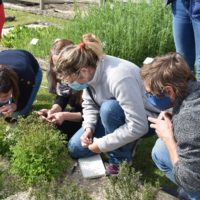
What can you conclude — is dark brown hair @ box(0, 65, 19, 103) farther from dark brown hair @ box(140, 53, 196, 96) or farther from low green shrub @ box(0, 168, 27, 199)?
dark brown hair @ box(140, 53, 196, 96)

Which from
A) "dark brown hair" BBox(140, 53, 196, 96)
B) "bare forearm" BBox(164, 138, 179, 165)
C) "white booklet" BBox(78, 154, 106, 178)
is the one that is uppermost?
"dark brown hair" BBox(140, 53, 196, 96)

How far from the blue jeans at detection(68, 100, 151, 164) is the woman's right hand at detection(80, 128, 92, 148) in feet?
0.34

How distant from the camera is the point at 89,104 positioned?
10.7 ft

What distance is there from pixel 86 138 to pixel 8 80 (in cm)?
76

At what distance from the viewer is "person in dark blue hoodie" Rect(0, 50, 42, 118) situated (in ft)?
11.0

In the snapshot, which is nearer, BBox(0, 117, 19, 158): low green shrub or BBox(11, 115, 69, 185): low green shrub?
BBox(11, 115, 69, 185): low green shrub

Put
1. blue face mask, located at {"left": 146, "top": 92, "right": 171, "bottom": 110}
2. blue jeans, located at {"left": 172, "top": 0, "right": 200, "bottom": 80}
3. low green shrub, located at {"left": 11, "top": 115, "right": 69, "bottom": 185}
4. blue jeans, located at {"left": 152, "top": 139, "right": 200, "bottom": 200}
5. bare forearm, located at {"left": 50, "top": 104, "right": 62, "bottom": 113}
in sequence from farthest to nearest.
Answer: bare forearm, located at {"left": 50, "top": 104, "right": 62, "bottom": 113} < blue jeans, located at {"left": 172, "top": 0, "right": 200, "bottom": 80} < low green shrub, located at {"left": 11, "top": 115, "right": 69, "bottom": 185} < blue jeans, located at {"left": 152, "top": 139, "right": 200, "bottom": 200} < blue face mask, located at {"left": 146, "top": 92, "right": 171, "bottom": 110}

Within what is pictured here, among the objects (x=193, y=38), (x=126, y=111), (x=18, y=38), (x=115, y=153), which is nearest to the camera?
(x=126, y=111)

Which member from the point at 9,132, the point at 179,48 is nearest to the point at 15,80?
the point at 9,132

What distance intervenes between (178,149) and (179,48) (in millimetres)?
1474

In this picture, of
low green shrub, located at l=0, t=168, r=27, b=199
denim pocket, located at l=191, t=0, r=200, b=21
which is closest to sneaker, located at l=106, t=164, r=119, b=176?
low green shrub, located at l=0, t=168, r=27, b=199

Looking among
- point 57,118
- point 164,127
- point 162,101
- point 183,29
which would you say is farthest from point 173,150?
point 183,29

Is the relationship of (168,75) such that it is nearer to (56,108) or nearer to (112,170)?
(112,170)

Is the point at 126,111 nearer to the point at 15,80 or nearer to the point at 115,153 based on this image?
the point at 115,153
